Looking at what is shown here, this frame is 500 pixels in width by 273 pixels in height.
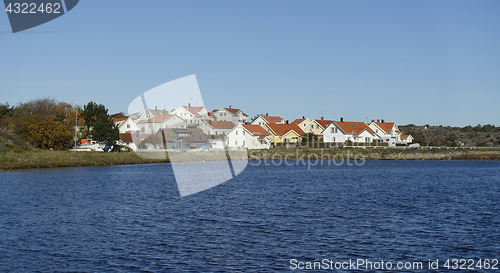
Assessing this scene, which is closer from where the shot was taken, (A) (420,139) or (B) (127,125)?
(B) (127,125)

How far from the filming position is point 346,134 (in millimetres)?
119750

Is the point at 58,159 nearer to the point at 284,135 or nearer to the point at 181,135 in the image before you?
the point at 181,135

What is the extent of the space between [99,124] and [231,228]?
71033mm

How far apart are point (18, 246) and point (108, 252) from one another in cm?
403

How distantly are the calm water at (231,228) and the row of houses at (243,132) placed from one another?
232 feet

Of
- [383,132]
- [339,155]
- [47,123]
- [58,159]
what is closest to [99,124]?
[47,123]

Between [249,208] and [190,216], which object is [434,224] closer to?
[249,208]

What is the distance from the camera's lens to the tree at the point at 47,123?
78.0 meters

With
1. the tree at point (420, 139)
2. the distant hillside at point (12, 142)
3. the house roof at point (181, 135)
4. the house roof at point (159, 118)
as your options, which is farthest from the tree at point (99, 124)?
the tree at point (420, 139)

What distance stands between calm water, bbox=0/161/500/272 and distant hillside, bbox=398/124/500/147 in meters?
104

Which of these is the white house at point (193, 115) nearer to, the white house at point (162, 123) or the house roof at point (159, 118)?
the white house at point (162, 123)

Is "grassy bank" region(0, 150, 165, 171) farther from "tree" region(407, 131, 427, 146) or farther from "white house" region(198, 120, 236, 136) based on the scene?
"tree" region(407, 131, 427, 146)

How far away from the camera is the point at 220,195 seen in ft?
124

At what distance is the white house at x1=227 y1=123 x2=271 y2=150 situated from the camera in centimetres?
11575
